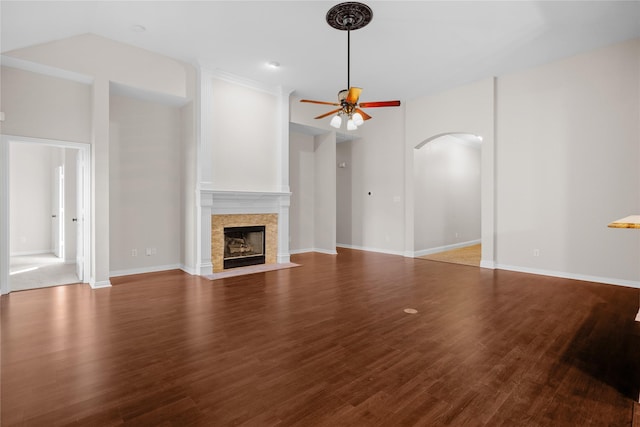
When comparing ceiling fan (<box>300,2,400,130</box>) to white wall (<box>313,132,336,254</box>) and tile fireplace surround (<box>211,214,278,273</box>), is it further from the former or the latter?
white wall (<box>313,132,336,254</box>)

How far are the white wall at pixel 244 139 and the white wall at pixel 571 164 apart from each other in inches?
172

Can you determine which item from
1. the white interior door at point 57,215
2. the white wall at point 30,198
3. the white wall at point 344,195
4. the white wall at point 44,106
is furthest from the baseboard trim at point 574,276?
the white wall at point 30,198

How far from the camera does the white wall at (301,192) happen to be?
25.7 ft

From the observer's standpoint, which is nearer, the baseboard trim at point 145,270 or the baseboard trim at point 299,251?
the baseboard trim at point 145,270

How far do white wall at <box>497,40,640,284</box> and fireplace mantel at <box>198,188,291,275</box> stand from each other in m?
4.17

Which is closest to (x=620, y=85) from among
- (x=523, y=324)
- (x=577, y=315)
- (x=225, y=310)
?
(x=577, y=315)

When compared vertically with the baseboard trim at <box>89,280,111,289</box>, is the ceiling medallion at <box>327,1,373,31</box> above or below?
above

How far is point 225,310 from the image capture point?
143 inches

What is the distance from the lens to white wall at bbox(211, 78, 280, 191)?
18.5 feet

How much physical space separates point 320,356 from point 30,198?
8.40 meters

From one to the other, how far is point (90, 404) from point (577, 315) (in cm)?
444

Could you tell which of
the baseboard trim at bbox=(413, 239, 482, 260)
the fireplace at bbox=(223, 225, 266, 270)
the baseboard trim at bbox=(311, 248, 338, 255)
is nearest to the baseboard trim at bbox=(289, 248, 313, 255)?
the baseboard trim at bbox=(311, 248, 338, 255)

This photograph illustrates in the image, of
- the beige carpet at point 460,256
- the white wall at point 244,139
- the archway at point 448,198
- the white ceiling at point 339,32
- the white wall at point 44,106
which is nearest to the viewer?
the white ceiling at point 339,32

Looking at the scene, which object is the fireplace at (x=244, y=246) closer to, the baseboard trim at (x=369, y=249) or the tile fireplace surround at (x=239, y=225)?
the tile fireplace surround at (x=239, y=225)
